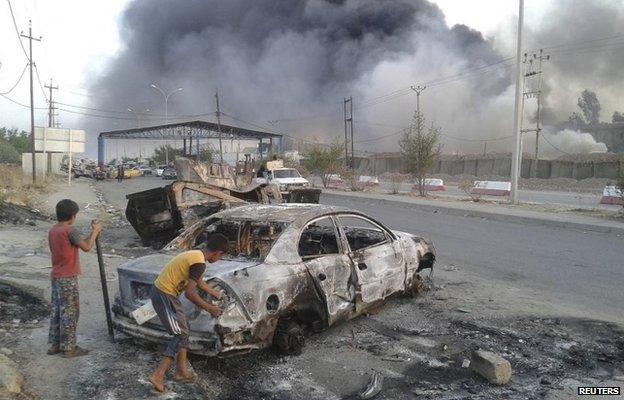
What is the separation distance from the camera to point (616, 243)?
40.5 feet

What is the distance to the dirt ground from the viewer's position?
4090 mm

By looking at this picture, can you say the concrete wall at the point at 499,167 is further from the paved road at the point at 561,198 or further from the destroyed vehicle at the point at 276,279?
the destroyed vehicle at the point at 276,279

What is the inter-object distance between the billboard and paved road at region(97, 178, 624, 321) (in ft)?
98.9

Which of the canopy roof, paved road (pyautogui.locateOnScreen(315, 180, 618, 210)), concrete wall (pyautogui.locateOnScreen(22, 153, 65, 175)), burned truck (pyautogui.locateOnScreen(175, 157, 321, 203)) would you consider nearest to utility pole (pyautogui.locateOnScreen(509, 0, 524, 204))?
paved road (pyautogui.locateOnScreen(315, 180, 618, 210))

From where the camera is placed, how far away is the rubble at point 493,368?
419 centimetres

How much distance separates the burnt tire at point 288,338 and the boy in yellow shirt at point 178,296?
0.80 m

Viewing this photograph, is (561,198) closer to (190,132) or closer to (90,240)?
(90,240)

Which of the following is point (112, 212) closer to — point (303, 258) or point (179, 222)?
point (179, 222)

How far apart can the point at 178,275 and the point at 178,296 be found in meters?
0.19

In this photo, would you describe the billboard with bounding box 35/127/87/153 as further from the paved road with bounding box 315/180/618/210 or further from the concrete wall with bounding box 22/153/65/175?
the paved road with bounding box 315/180/618/210

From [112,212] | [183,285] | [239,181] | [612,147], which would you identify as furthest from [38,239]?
[612,147]

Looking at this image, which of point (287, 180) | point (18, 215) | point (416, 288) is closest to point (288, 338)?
point (416, 288)

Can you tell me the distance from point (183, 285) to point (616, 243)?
38.4 ft

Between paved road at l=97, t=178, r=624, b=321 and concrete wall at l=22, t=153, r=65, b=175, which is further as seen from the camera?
concrete wall at l=22, t=153, r=65, b=175
